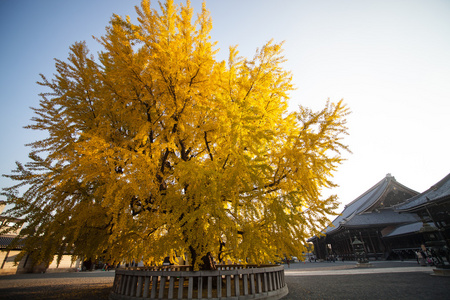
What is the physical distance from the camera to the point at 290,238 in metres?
4.35

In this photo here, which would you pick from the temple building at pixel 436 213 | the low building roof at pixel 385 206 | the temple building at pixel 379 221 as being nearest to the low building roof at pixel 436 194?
the temple building at pixel 436 213

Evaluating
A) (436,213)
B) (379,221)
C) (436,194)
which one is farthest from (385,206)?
(436,213)

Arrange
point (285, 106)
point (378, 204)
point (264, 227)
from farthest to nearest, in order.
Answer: point (378, 204), point (285, 106), point (264, 227)

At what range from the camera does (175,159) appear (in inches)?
207

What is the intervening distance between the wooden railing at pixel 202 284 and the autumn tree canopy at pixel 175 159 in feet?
1.71

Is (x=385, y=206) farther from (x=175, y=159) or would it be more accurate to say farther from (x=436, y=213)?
(x=175, y=159)

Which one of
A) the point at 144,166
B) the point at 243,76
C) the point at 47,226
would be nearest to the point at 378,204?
the point at 243,76

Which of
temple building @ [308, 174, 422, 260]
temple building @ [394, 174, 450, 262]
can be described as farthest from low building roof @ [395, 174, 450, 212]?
temple building @ [308, 174, 422, 260]

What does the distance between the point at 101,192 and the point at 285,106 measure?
5.51 meters

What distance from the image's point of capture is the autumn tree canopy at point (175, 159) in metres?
4.17

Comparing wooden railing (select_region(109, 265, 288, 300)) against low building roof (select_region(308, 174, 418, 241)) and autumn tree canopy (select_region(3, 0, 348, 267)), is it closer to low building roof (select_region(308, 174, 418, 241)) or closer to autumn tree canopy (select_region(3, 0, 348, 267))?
autumn tree canopy (select_region(3, 0, 348, 267))

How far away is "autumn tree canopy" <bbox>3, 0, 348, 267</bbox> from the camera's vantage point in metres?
4.17

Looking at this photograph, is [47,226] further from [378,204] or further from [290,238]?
[378,204]

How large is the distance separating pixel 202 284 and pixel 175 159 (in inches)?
133
